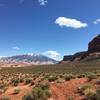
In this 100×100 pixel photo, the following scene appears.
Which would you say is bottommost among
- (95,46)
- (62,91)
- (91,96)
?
(91,96)

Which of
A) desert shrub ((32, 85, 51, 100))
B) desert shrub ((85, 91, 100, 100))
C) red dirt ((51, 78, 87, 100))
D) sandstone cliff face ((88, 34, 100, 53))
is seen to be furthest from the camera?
sandstone cliff face ((88, 34, 100, 53))

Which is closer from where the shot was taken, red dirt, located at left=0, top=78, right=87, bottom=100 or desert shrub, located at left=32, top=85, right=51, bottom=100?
desert shrub, located at left=32, top=85, right=51, bottom=100

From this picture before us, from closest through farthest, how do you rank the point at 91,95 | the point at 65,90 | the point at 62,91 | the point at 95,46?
1. the point at 91,95
2. the point at 62,91
3. the point at 65,90
4. the point at 95,46

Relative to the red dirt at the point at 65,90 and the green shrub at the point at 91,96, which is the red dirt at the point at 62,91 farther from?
the green shrub at the point at 91,96

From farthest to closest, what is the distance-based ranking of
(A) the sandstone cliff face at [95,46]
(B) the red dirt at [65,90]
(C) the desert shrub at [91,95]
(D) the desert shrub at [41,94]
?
(A) the sandstone cliff face at [95,46] → (B) the red dirt at [65,90] → (D) the desert shrub at [41,94] → (C) the desert shrub at [91,95]

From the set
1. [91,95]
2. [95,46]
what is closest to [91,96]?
[91,95]

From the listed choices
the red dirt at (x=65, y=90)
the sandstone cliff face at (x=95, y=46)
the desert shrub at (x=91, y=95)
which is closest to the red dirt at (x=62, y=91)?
the red dirt at (x=65, y=90)

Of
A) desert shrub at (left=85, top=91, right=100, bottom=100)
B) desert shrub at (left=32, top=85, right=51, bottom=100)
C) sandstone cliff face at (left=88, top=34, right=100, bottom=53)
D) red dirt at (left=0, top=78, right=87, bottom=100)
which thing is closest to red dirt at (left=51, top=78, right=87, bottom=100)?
red dirt at (left=0, top=78, right=87, bottom=100)

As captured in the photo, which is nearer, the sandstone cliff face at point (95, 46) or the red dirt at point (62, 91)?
the red dirt at point (62, 91)

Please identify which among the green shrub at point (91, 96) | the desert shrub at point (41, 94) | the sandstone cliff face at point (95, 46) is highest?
the sandstone cliff face at point (95, 46)

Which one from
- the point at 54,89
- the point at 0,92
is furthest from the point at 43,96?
the point at 0,92

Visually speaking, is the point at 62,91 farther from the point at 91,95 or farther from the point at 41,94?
the point at 91,95

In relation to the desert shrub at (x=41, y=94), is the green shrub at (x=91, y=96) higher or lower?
lower

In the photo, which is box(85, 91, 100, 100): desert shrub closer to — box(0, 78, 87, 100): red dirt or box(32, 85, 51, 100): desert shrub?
box(0, 78, 87, 100): red dirt
